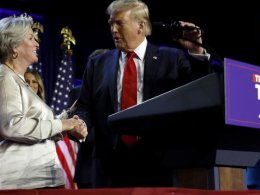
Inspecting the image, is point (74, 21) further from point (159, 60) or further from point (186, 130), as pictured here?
point (186, 130)

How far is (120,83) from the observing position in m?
2.00

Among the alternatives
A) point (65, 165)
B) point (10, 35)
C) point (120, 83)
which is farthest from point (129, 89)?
point (65, 165)

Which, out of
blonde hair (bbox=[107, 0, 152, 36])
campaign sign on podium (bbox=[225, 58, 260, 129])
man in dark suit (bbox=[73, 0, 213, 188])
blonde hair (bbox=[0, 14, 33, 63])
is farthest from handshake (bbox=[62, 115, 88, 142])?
campaign sign on podium (bbox=[225, 58, 260, 129])

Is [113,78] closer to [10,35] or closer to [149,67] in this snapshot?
[149,67]

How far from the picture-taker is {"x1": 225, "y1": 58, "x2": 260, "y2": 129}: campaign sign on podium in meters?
1.25

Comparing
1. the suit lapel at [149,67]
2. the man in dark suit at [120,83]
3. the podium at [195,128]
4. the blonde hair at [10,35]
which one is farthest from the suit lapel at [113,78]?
the podium at [195,128]

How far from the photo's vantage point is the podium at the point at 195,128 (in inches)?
50.1

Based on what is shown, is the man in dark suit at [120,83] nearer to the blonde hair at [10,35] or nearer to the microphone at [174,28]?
the microphone at [174,28]

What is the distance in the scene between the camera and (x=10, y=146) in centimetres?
188

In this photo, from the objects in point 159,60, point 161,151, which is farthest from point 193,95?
point 159,60

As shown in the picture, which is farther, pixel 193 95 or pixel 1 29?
pixel 1 29

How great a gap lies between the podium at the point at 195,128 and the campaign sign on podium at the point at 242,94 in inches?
0.6

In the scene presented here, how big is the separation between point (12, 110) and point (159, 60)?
22.5 inches

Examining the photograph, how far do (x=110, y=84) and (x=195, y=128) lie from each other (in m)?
0.70
